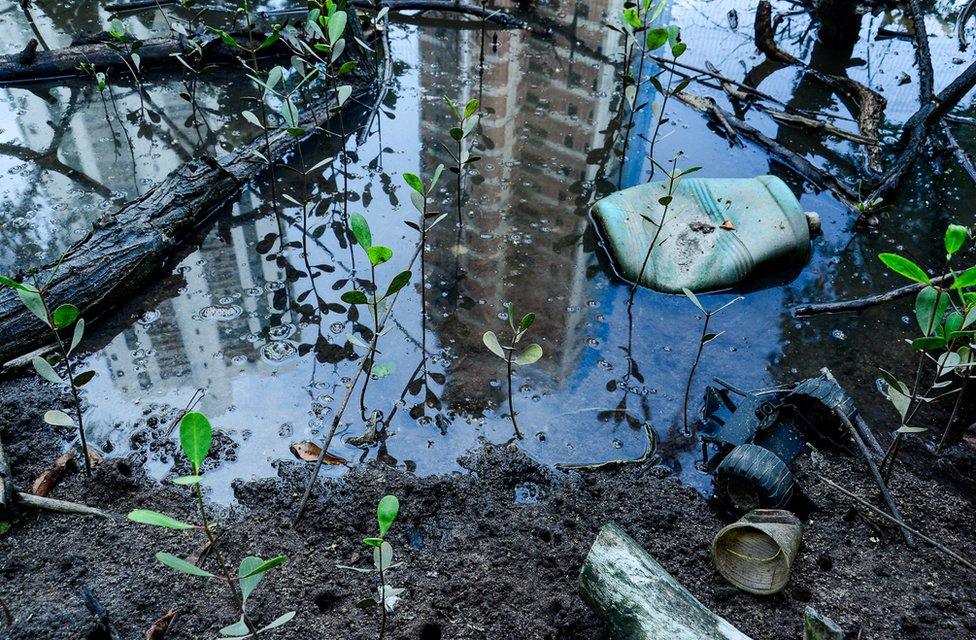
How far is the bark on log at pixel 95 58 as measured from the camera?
535cm

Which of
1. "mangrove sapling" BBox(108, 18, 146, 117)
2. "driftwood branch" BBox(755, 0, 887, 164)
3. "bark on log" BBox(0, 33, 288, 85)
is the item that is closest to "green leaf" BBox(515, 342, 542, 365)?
"driftwood branch" BBox(755, 0, 887, 164)

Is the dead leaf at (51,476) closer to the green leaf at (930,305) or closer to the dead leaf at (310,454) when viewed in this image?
the dead leaf at (310,454)

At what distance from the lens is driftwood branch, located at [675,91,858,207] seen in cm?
452

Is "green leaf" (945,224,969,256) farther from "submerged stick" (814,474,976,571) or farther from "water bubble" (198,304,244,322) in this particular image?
"water bubble" (198,304,244,322)

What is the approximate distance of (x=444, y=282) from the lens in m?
3.72

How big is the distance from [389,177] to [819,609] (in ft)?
11.3

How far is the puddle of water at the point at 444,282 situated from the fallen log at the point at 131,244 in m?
0.13

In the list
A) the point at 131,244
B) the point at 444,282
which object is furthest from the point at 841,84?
the point at 131,244

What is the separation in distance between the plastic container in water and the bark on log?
11.6 feet

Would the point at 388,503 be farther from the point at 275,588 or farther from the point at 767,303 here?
the point at 767,303

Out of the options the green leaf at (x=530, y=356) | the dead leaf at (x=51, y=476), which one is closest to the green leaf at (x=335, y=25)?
the green leaf at (x=530, y=356)

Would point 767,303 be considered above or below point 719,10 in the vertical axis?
below

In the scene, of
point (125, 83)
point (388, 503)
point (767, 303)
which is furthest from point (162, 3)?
point (388, 503)

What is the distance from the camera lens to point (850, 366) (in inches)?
132
